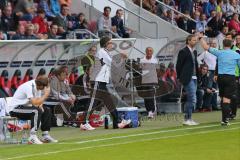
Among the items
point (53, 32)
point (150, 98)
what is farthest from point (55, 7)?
point (150, 98)

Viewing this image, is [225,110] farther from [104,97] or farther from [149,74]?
[149,74]

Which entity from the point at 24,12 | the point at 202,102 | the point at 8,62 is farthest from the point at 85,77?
the point at 202,102

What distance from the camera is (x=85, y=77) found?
21.9 m

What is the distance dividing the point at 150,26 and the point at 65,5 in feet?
14.8

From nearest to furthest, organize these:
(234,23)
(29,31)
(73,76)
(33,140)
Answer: (33,140), (29,31), (73,76), (234,23)

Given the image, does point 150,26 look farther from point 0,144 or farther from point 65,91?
point 0,144

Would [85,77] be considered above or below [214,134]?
above

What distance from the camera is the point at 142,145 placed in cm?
1617

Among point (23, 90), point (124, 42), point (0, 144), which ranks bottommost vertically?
point (0, 144)

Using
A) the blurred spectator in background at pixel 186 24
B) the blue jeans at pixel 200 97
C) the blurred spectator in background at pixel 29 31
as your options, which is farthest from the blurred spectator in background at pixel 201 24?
the blurred spectator in background at pixel 29 31

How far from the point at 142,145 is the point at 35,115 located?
2404 mm

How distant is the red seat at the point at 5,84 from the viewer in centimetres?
2142

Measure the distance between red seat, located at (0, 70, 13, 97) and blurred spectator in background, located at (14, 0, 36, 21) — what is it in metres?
2.75

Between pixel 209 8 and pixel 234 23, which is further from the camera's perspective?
pixel 209 8
